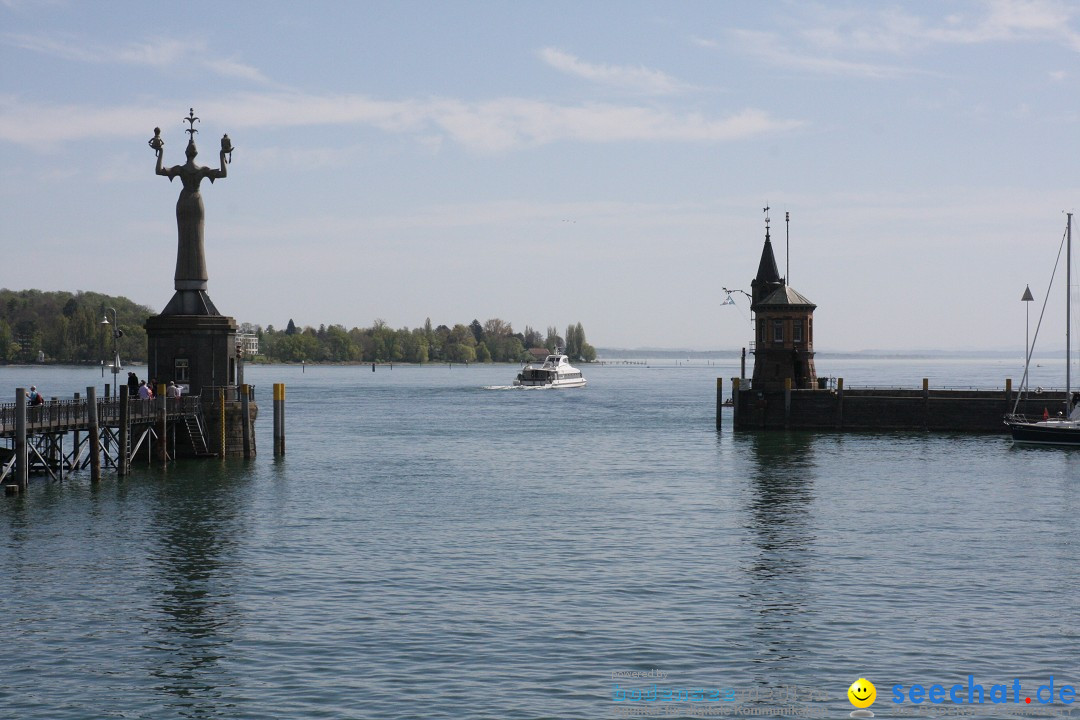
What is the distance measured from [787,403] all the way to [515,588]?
2100 inches

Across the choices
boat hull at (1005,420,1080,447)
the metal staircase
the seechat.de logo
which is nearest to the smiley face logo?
the seechat.de logo

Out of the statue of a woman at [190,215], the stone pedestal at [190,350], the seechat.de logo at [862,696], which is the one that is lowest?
the seechat.de logo at [862,696]

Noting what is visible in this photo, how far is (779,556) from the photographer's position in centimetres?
3344

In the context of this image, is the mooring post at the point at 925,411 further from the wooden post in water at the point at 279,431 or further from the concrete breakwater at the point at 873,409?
the wooden post in water at the point at 279,431

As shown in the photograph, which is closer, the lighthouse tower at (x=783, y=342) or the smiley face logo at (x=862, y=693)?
the smiley face logo at (x=862, y=693)

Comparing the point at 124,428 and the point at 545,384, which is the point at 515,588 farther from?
the point at 545,384

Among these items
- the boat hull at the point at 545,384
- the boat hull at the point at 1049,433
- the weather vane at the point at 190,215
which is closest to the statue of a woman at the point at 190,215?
the weather vane at the point at 190,215

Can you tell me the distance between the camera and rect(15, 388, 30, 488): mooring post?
40.5 m

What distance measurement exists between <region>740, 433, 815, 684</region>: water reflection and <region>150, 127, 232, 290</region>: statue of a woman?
26.0 m

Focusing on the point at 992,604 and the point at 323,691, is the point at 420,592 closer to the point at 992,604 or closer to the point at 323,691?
the point at 323,691

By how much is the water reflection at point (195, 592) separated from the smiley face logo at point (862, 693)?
1057 centimetres

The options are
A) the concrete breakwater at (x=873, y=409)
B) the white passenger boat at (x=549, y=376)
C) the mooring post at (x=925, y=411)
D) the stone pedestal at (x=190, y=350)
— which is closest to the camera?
the stone pedestal at (x=190, y=350)

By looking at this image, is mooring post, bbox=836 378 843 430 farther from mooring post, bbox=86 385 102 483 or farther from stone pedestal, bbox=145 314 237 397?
mooring post, bbox=86 385 102 483

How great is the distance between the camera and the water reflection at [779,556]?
24.0m
